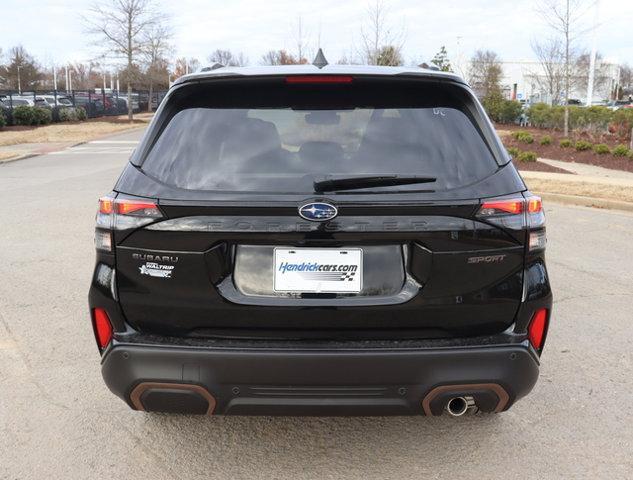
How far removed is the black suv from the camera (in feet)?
8.01

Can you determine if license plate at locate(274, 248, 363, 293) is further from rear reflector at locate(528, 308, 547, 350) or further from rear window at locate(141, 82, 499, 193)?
rear reflector at locate(528, 308, 547, 350)

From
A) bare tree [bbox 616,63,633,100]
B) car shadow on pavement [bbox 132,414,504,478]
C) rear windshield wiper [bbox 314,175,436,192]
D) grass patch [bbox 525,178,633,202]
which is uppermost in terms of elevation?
bare tree [bbox 616,63,633,100]

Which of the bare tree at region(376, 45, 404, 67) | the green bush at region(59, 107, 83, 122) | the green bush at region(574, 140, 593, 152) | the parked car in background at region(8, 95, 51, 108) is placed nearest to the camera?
the green bush at region(574, 140, 593, 152)

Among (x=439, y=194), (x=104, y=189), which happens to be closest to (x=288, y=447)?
(x=439, y=194)

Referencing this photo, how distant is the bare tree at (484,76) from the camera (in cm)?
3359

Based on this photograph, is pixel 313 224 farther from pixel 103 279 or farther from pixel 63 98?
pixel 63 98

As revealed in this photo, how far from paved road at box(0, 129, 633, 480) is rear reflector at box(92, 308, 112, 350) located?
665mm

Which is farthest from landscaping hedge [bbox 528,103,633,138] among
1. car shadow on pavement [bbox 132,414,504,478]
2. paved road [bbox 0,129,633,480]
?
car shadow on pavement [bbox 132,414,504,478]

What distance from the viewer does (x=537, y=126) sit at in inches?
1084

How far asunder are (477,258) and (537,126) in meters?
27.1

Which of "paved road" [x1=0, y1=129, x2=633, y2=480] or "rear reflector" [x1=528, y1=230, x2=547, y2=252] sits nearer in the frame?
"rear reflector" [x1=528, y1=230, x2=547, y2=252]

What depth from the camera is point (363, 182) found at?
249cm

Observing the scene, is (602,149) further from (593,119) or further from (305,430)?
(305,430)

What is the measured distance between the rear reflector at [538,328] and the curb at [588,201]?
8.22 meters
